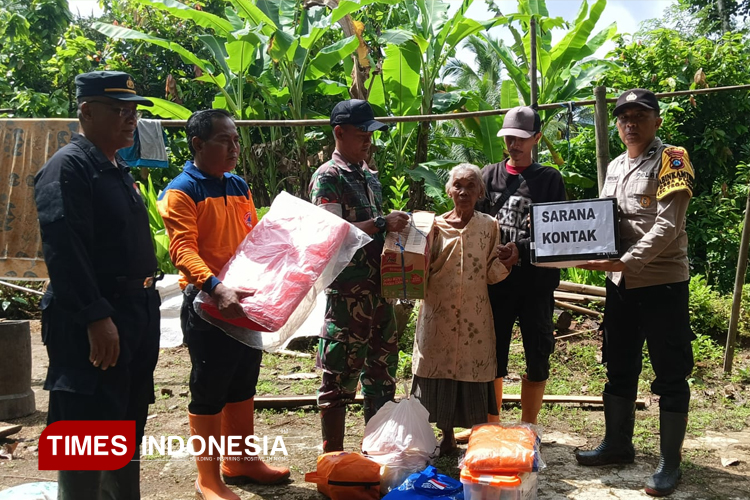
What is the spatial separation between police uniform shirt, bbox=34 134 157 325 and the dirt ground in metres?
1.45

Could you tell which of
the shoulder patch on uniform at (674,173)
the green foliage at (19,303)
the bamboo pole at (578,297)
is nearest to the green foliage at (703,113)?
the bamboo pole at (578,297)

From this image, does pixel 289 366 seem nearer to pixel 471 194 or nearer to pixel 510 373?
pixel 510 373

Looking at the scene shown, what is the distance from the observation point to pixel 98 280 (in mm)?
2451

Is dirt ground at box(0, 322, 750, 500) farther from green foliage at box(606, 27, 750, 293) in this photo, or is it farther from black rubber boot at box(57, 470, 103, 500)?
green foliage at box(606, 27, 750, 293)

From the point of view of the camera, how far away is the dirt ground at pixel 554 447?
3.39 m

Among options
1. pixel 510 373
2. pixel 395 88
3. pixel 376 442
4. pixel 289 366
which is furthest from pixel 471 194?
pixel 395 88

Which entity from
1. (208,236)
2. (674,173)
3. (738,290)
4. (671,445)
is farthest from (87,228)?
(738,290)

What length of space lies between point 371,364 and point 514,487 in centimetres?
106

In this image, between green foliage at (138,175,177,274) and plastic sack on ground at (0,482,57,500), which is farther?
green foliage at (138,175,177,274)

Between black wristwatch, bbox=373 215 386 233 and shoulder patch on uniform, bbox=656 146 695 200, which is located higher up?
shoulder patch on uniform, bbox=656 146 695 200

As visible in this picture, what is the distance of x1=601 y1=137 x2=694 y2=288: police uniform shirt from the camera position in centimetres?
322

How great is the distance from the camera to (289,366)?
19.3 ft

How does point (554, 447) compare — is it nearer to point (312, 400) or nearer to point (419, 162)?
point (312, 400)

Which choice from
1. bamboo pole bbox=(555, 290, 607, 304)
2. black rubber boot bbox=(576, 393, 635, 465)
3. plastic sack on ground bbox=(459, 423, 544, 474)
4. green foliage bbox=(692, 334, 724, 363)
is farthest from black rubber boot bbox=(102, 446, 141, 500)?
bamboo pole bbox=(555, 290, 607, 304)
